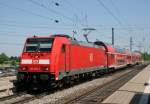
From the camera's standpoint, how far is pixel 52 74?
17.9m

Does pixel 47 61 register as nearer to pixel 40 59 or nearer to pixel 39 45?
pixel 40 59

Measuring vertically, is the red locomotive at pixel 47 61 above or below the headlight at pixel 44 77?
above

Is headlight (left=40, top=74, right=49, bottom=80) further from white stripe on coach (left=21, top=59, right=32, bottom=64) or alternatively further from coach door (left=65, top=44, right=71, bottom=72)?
coach door (left=65, top=44, right=71, bottom=72)

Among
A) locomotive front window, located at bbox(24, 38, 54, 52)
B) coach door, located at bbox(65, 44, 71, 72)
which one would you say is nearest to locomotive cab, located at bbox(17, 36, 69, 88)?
locomotive front window, located at bbox(24, 38, 54, 52)

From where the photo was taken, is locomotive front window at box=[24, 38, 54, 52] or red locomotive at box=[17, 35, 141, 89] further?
locomotive front window at box=[24, 38, 54, 52]

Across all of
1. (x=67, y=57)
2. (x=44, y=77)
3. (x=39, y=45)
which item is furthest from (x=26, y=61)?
(x=67, y=57)

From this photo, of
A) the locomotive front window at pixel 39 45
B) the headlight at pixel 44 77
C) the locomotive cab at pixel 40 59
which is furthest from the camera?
the locomotive front window at pixel 39 45

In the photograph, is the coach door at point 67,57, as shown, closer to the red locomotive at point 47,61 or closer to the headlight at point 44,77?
the red locomotive at point 47,61

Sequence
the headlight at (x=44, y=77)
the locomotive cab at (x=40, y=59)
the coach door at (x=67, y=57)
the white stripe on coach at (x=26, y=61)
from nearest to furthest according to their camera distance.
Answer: the headlight at (x=44, y=77)
the locomotive cab at (x=40, y=59)
the white stripe on coach at (x=26, y=61)
the coach door at (x=67, y=57)

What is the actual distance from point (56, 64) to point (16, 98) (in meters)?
3.11

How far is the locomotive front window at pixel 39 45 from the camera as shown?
18766 mm

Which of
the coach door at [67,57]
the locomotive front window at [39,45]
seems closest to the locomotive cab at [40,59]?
the locomotive front window at [39,45]

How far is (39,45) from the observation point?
747 inches

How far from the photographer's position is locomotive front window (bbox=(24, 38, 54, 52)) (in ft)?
61.6
